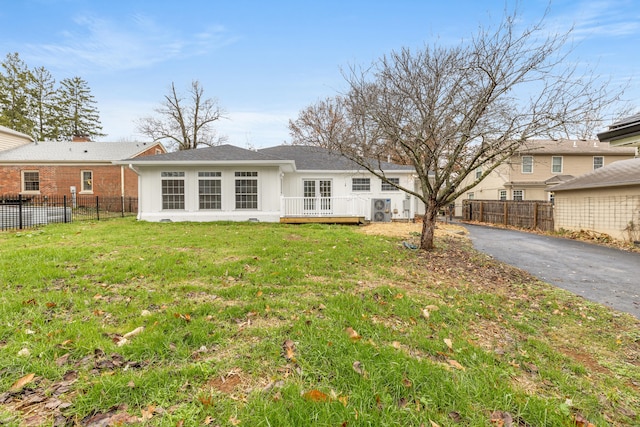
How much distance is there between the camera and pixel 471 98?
700 centimetres

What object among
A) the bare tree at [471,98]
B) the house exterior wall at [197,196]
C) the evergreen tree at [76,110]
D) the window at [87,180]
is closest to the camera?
the bare tree at [471,98]

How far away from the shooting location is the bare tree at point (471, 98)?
630 centimetres

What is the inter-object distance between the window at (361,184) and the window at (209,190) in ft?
24.1

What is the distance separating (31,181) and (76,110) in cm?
1944

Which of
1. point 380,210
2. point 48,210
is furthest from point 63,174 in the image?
point 380,210

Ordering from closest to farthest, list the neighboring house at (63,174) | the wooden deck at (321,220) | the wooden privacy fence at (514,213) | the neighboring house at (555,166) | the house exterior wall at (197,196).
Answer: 1. the wooden deck at (321,220)
2. the house exterior wall at (197,196)
3. the wooden privacy fence at (514,213)
4. the neighboring house at (63,174)
5. the neighboring house at (555,166)

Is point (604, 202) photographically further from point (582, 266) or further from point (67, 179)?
point (67, 179)

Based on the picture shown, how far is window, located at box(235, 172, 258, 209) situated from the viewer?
46.0 ft

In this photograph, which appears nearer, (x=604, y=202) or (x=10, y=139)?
(x=604, y=202)

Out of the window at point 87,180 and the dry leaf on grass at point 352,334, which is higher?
the window at point 87,180

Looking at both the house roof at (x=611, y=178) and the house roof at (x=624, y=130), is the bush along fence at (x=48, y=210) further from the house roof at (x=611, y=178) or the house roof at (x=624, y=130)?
the house roof at (x=611, y=178)

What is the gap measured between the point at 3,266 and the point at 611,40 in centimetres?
1326

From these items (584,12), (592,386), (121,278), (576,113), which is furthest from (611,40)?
(121,278)

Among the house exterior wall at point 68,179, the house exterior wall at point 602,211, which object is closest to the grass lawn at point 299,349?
the house exterior wall at point 602,211
